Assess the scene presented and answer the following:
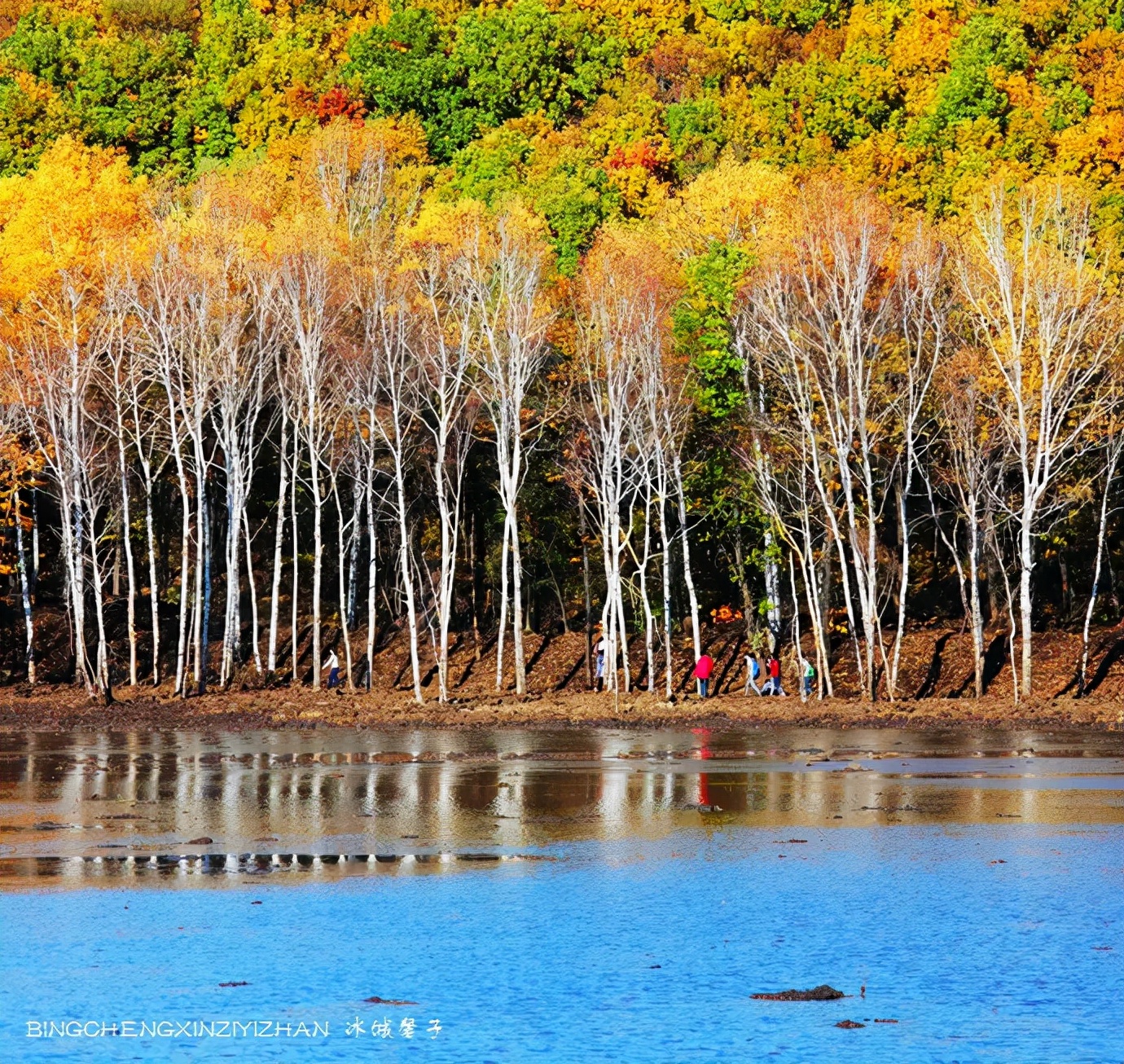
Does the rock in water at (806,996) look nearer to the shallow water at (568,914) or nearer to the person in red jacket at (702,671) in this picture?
the shallow water at (568,914)

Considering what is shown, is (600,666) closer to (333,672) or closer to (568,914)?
(333,672)

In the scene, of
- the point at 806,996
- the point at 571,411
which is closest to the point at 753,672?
the point at 571,411

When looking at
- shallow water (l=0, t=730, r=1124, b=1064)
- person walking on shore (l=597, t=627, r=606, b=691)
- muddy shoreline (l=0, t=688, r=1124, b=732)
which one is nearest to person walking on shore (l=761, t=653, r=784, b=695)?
muddy shoreline (l=0, t=688, r=1124, b=732)

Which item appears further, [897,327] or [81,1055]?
[897,327]

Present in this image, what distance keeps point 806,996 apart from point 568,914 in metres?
2.89

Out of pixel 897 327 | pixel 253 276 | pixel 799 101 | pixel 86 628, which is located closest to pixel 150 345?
pixel 253 276

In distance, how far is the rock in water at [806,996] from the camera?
9.99m

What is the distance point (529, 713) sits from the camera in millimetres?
36500

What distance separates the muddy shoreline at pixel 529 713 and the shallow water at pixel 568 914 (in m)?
10.8

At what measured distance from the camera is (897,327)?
4241 centimetres

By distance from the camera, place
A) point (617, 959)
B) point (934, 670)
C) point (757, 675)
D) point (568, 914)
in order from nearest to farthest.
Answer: point (617, 959) → point (568, 914) → point (757, 675) → point (934, 670)

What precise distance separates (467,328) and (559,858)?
90.7 ft

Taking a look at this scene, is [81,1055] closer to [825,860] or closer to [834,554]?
[825,860]

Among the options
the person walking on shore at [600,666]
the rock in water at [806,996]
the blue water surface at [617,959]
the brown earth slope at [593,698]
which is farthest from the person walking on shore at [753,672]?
the rock in water at [806,996]
